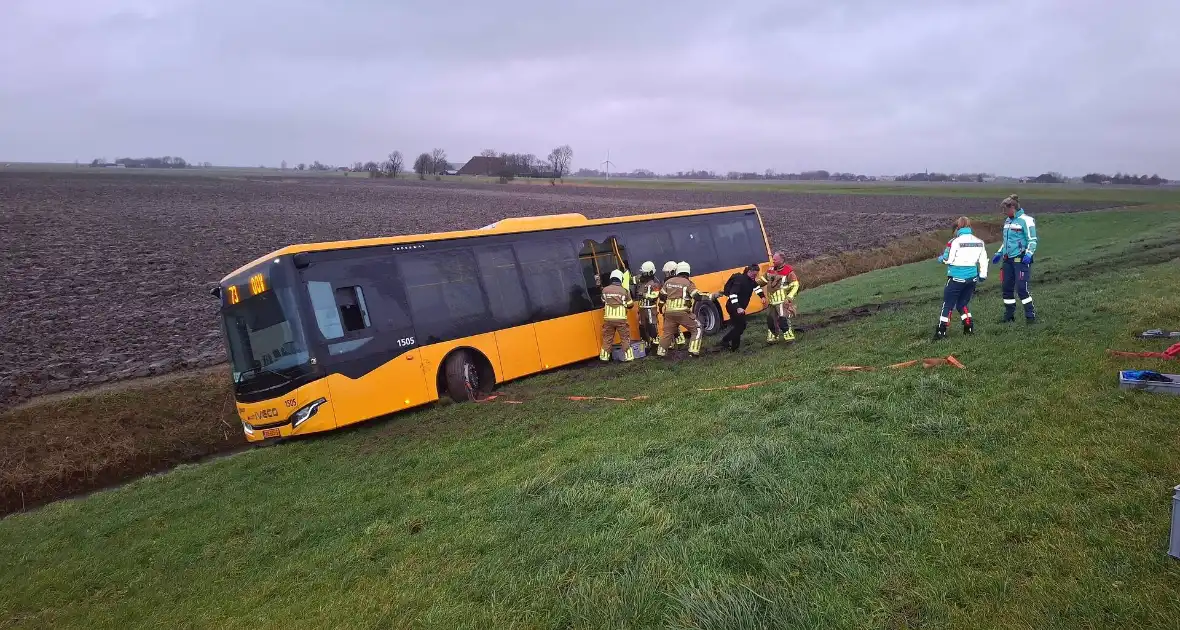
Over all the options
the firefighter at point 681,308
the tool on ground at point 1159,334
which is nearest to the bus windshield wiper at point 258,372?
the firefighter at point 681,308

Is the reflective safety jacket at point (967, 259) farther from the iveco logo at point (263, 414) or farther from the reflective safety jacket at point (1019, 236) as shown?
the iveco logo at point (263, 414)

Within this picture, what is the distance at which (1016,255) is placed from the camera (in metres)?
10.1

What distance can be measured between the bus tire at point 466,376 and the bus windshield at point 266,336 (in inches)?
91.4

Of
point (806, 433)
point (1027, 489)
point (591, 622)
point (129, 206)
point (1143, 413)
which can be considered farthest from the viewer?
point (129, 206)

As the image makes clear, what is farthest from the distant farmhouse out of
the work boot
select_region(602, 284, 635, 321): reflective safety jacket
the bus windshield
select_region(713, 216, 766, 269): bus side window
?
the work boot

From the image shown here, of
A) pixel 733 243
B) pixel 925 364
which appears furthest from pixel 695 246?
pixel 925 364

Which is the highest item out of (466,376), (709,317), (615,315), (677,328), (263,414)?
(615,315)

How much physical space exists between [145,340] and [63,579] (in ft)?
38.0

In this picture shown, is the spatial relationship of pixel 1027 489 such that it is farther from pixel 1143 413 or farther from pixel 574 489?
pixel 574 489

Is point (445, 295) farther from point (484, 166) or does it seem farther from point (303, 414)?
point (484, 166)

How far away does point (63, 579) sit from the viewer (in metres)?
6.23

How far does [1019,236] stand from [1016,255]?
29cm

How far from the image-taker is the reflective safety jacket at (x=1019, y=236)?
396 inches

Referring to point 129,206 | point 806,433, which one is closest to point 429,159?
point 129,206
